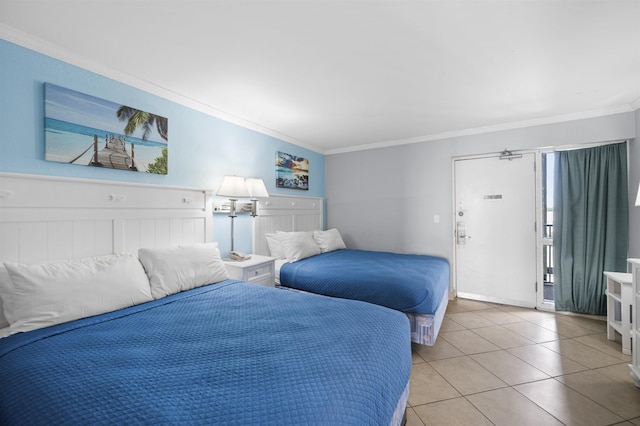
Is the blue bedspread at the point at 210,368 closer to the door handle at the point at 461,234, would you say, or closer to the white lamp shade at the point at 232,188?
the white lamp shade at the point at 232,188

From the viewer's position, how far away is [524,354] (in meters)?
2.57

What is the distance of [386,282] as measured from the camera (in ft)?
8.46

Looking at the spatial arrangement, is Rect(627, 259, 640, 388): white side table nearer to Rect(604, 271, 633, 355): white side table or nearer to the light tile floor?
the light tile floor

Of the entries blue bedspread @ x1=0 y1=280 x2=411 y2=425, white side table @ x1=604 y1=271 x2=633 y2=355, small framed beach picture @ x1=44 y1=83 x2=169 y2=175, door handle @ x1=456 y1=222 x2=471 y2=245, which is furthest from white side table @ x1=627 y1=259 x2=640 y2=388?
small framed beach picture @ x1=44 y1=83 x2=169 y2=175

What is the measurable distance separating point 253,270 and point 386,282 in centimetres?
130

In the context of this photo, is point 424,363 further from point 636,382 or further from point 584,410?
point 636,382

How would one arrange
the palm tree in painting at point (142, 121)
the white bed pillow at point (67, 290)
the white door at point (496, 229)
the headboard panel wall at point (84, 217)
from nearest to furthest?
the white bed pillow at point (67, 290) < the headboard panel wall at point (84, 217) < the palm tree in painting at point (142, 121) < the white door at point (496, 229)

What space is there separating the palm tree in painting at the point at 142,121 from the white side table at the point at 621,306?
444 centimetres

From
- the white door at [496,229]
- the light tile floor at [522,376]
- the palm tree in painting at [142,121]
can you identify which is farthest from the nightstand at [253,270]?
the white door at [496,229]

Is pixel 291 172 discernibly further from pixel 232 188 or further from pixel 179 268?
pixel 179 268

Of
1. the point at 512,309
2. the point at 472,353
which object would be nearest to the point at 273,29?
the point at 472,353

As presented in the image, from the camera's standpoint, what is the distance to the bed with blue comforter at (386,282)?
247cm

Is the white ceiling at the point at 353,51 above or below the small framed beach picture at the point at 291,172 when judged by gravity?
above

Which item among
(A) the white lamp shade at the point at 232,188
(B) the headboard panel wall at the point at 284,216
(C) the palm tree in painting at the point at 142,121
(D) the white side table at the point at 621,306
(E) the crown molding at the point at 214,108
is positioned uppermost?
(E) the crown molding at the point at 214,108
